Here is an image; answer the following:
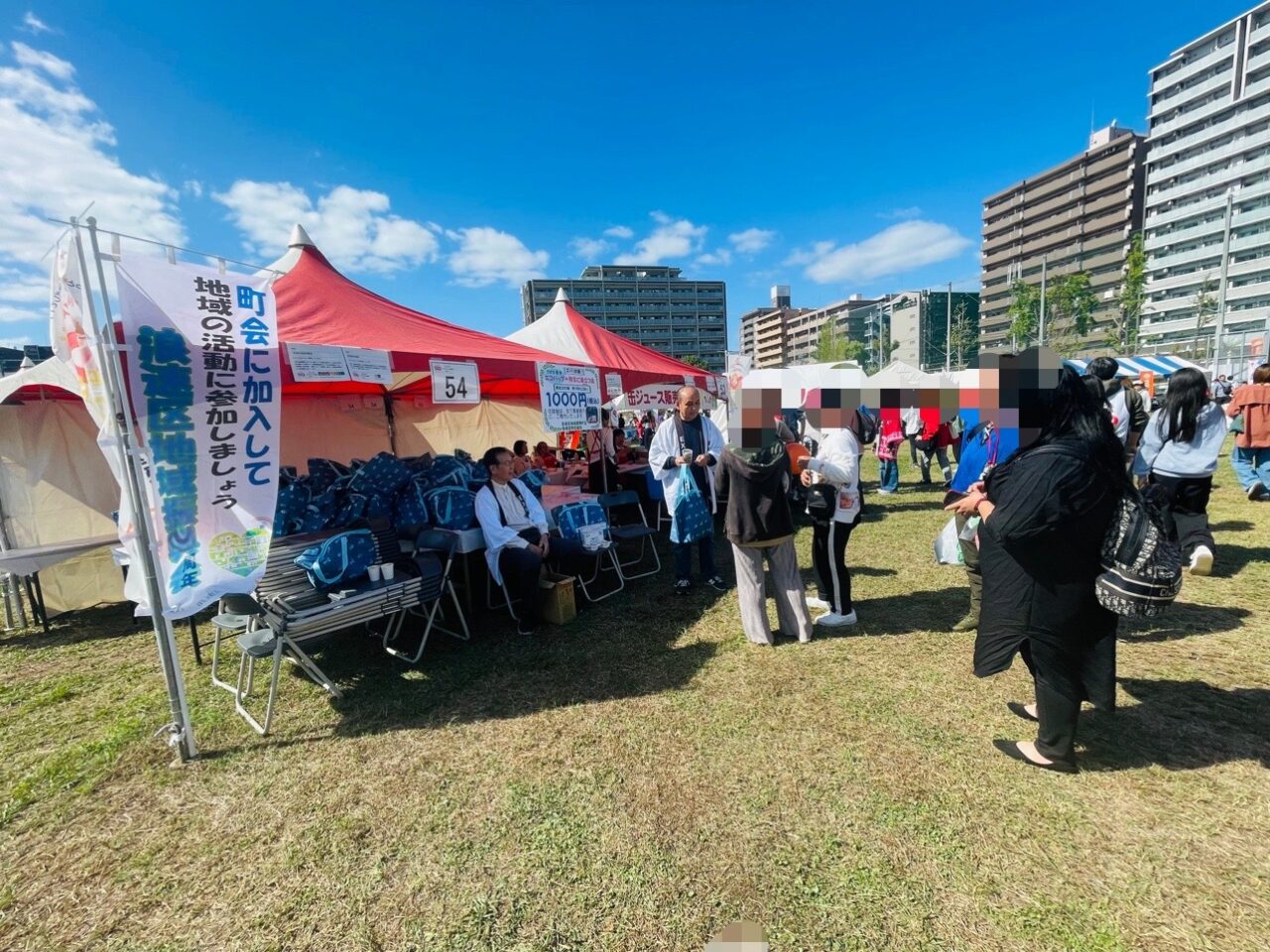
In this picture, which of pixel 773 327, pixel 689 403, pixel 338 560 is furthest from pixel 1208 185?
pixel 338 560

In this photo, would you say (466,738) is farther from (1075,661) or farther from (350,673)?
(1075,661)

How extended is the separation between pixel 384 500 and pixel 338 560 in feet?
4.89

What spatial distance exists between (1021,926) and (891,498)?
7.88 metres

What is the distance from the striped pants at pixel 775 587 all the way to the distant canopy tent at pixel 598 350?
12.0ft

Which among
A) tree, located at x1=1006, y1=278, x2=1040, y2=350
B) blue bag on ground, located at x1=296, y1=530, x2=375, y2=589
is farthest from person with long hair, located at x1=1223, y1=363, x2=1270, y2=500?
tree, located at x1=1006, y1=278, x2=1040, y2=350

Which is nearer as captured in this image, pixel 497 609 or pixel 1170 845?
pixel 1170 845

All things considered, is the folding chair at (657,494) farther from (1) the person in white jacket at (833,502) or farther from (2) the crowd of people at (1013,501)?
(1) the person in white jacket at (833,502)

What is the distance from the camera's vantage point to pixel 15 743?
3051 mm

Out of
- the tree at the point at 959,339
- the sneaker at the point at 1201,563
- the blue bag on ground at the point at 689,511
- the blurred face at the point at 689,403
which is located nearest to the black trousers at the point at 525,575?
→ the blue bag on ground at the point at 689,511

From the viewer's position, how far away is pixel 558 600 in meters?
4.46

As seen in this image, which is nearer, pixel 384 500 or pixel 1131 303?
pixel 384 500

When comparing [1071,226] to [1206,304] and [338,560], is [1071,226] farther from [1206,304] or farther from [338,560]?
[338,560]

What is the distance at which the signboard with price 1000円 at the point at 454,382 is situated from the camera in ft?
15.1

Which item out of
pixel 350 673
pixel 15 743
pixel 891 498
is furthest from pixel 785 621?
pixel 891 498
